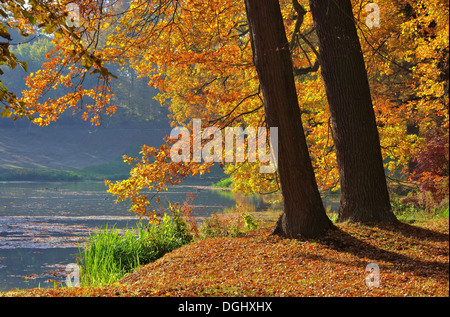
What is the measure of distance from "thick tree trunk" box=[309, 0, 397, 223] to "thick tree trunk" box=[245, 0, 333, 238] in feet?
2.86

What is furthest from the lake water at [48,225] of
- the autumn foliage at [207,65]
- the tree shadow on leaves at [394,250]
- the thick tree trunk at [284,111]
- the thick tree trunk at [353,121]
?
the tree shadow on leaves at [394,250]

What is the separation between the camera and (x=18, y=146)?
48969 mm

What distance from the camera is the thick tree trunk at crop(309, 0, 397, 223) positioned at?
8102mm

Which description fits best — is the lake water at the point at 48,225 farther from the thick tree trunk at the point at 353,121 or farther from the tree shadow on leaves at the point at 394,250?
the tree shadow on leaves at the point at 394,250

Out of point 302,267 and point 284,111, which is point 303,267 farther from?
point 284,111

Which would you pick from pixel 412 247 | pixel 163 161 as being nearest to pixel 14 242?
pixel 163 161

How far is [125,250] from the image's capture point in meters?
9.66

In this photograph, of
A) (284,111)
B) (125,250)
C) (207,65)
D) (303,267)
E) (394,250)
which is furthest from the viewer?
(207,65)

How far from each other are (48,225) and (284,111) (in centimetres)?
1144
